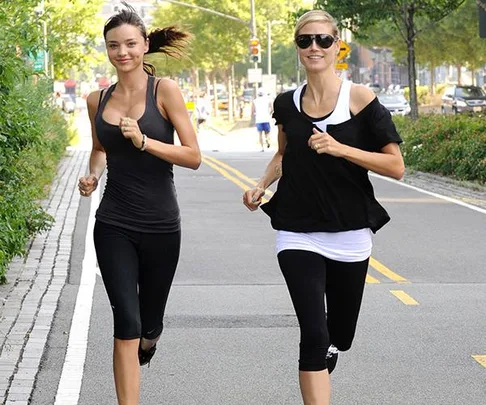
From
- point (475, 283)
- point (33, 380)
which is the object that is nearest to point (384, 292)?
point (475, 283)

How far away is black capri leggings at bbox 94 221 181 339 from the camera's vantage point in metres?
5.62

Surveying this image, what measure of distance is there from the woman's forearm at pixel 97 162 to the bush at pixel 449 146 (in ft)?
48.3

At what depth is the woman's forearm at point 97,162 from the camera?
20.1ft

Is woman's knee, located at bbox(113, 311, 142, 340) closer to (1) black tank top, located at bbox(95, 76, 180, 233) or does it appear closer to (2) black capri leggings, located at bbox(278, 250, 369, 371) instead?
(1) black tank top, located at bbox(95, 76, 180, 233)

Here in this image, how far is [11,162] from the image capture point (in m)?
9.93

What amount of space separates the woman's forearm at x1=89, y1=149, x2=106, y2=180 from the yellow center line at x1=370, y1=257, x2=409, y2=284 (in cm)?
495

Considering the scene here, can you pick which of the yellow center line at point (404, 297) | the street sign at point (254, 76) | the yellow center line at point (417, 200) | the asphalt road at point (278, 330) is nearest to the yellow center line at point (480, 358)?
the asphalt road at point (278, 330)

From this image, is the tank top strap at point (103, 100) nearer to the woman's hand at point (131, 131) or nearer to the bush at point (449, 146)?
the woman's hand at point (131, 131)

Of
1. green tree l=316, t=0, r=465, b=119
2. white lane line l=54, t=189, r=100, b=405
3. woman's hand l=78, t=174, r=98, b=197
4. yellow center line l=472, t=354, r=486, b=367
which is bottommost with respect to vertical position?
yellow center line l=472, t=354, r=486, b=367

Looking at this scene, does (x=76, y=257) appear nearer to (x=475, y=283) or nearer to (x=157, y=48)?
(x=475, y=283)

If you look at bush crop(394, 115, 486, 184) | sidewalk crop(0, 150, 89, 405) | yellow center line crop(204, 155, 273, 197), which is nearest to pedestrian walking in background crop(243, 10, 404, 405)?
sidewalk crop(0, 150, 89, 405)

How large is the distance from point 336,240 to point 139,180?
2.85 feet

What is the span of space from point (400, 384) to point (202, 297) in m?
3.27

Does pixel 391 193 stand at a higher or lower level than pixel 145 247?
lower
